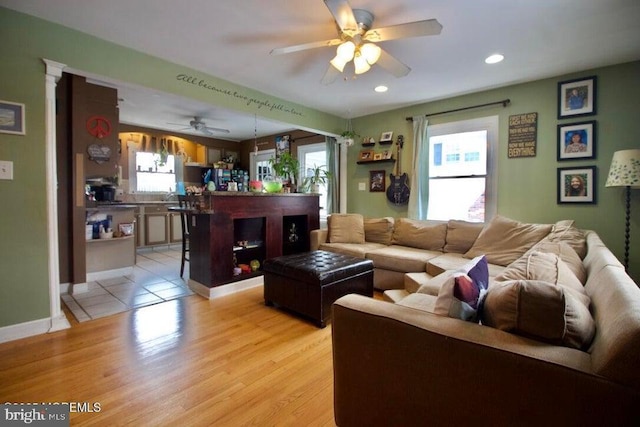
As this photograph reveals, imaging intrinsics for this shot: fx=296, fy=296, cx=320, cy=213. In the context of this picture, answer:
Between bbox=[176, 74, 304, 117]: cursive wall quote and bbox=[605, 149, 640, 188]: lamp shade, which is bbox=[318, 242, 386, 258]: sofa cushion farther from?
bbox=[605, 149, 640, 188]: lamp shade

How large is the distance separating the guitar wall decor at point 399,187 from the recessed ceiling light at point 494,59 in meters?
1.66

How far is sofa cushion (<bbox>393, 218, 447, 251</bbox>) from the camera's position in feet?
12.3

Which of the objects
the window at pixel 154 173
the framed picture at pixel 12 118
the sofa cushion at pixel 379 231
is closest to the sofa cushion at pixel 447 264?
the sofa cushion at pixel 379 231

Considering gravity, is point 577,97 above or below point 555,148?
above

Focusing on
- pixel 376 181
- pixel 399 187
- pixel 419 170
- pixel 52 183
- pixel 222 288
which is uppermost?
pixel 419 170

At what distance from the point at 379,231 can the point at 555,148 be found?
2.24 metres

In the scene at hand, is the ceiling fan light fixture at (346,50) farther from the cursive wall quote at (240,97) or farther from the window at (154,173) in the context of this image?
the window at (154,173)

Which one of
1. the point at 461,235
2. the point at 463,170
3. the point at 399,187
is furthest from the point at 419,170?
the point at 461,235

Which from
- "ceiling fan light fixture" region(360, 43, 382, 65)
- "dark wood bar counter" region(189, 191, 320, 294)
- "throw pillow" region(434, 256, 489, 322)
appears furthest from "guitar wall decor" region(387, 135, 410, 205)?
"throw pillow" region(434, 256, 489, 322)

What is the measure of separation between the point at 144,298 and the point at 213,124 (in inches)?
152

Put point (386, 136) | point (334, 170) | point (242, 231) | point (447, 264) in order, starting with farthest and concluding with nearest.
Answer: point (334, 170)
point (386, 136)
point (242, 231)
point (447, 264)

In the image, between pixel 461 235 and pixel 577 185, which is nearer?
pixel 577 185

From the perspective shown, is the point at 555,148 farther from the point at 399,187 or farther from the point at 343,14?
the point at 343,14

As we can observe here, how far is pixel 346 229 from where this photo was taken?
4.25 m
